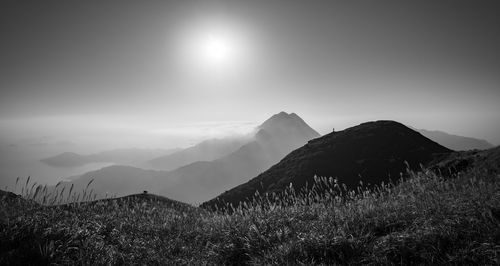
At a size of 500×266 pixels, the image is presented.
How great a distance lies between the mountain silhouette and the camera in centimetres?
5041

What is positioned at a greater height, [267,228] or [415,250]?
[415,250]

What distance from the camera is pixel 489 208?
16.3 feet

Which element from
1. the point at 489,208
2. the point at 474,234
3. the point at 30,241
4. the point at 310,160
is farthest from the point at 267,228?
the point at 310,160

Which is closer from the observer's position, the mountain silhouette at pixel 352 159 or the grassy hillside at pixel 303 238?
the grassy hillside at pixel 303 238

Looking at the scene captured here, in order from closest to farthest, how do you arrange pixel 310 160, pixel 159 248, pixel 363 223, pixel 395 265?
pixel 395 265
pixel 363 223
pixel 159 248
pixel 310 160

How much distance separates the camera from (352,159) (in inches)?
2239

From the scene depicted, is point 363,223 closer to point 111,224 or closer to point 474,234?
point 474,234

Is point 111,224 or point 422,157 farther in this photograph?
point 422,157

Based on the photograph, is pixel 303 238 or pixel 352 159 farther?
pixel 352 159

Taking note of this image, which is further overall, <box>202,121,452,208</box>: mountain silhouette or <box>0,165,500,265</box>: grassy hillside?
<box>202,121,452,208</box>: mountain silhouette

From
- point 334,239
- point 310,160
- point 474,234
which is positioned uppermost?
point 474,234

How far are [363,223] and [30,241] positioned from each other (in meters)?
6.82

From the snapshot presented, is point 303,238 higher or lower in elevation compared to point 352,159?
higher

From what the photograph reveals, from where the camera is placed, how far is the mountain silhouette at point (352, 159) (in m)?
50.4
